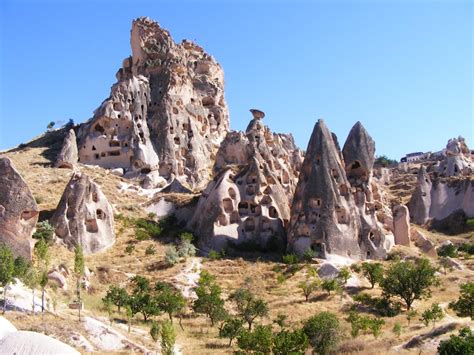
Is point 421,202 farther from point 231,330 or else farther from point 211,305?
point 231,330

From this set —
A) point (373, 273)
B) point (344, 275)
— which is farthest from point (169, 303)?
point (373, 273)

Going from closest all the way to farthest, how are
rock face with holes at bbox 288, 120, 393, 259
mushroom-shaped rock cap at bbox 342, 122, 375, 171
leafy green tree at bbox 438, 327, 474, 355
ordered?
leafy green tree at bbox 438, 327, 474, 355 → rock face with holes at bbox 288, 120, 393, 259 → mushroom-shaped rock cap at bbox 342, 122, 375, 171

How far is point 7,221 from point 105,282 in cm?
661

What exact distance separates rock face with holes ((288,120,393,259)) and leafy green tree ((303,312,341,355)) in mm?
14259

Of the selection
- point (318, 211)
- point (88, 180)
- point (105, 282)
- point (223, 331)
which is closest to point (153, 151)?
point (88, 180)

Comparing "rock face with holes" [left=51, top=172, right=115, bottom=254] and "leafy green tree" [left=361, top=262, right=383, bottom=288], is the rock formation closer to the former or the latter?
"rock face with holes" [left=51, top=172, right=115, bottom=254]

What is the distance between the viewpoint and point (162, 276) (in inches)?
1344

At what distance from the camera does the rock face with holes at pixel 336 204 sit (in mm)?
39625

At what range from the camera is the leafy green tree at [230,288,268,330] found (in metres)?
28.1

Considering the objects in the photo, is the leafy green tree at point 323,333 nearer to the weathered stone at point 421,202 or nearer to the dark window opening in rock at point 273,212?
the dark window opening in rock at point 273,212

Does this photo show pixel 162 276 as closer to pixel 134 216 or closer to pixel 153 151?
pixel 134 216

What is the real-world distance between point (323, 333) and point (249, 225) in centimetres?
1849

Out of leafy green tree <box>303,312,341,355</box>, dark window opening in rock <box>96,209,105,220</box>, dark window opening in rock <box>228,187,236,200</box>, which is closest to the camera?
leafy green tree <box>303,312,341,355</box>

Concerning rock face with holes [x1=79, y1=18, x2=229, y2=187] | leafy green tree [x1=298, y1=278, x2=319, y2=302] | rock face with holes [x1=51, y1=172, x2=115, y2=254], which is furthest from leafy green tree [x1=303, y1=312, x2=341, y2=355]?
rock face with holes [x1=79, y1=18, x2=229, y2=187]
